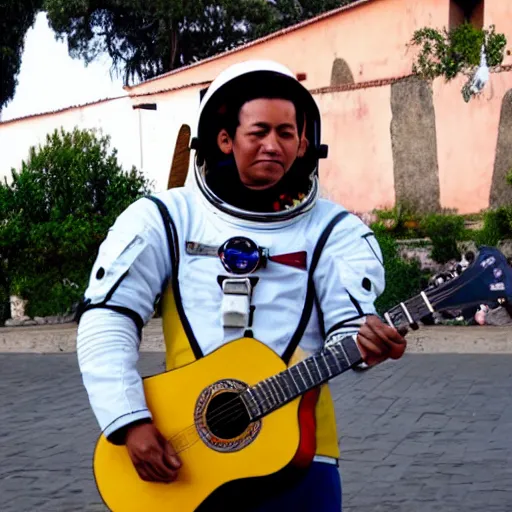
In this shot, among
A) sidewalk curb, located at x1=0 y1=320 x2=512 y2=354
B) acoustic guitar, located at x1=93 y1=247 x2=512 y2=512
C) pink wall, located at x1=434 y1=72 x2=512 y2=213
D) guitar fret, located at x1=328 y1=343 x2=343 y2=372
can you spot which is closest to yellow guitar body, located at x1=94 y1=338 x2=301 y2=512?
acoustic guitar, located at x1=93 y1=247 x2=512 y2=512

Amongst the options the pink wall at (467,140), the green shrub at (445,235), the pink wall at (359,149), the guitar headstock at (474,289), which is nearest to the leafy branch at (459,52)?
the pink wall at (467,140)

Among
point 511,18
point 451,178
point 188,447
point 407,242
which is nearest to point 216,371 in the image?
point 188,447

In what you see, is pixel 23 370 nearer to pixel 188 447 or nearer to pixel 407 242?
pixel 407 242

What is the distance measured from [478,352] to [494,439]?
4055 mm

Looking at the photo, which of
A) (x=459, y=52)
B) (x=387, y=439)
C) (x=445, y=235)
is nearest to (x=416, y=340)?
(x=445, y=235)

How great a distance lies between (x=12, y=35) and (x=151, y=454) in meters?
29.4

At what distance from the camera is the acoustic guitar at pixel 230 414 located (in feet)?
7.04

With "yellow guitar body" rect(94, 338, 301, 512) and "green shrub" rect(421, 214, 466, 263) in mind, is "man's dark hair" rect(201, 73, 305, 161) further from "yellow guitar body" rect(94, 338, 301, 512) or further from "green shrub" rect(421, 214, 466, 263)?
"green shrub" rect(421, 214, 466, 263)

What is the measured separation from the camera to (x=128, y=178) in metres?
13.6

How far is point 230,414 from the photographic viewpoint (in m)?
2.18

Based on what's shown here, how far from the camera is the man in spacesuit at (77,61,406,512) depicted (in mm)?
2197

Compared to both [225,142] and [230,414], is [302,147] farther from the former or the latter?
[230,414]

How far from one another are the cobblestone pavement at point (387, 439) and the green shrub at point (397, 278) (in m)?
2.85

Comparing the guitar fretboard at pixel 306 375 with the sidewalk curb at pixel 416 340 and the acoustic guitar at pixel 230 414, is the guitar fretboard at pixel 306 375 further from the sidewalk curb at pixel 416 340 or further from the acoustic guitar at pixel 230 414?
the sidewalk curb at pixel 416 340
